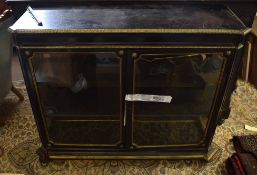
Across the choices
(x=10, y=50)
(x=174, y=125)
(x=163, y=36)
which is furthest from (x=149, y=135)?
(x=10, y=50)

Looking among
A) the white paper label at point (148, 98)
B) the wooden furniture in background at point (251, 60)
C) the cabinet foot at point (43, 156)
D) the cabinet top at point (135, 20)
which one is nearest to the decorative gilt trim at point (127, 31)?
the cabinet top at point (135, 20)

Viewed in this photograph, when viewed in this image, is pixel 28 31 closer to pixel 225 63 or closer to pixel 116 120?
pixel 116 120

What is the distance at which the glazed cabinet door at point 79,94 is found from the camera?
1141 millimetres

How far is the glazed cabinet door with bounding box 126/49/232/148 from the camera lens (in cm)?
115

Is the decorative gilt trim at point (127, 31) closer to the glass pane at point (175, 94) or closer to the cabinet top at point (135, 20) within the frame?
the cabinet top at point (135, 20)

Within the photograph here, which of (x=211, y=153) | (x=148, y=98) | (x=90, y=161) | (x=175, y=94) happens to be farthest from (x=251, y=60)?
(x=90, y=161)

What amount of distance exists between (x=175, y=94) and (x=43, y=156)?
0.78m

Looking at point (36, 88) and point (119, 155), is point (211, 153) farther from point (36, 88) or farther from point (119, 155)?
point (36, 88)

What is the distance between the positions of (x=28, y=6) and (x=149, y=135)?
86 cm

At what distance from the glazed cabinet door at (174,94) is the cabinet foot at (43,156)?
19.0 inches

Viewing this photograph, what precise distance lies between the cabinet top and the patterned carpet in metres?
0.78

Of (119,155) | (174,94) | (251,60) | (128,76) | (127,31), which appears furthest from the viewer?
(251,60)

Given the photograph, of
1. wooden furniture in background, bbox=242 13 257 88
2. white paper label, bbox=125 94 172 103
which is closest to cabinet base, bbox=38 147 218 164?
white paper label, bbox=125 94 172 103

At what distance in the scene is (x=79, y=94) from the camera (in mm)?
1342
